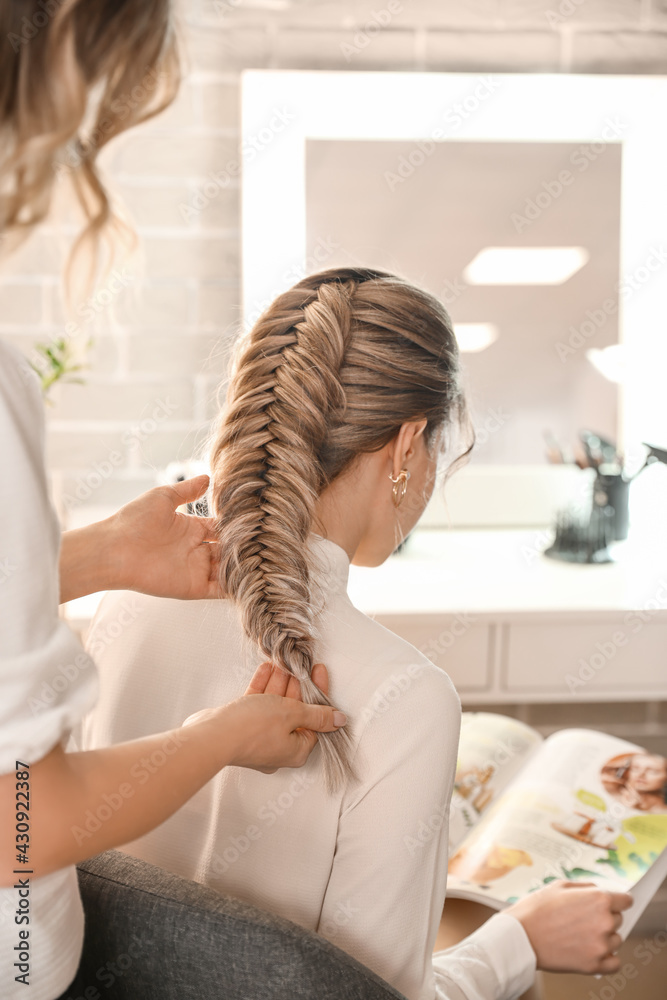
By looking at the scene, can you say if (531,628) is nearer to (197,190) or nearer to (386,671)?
(386,671)

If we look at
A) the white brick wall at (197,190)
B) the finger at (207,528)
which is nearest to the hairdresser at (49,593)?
the finger at (207,528)

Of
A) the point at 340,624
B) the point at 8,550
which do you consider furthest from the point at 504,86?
the point at 8,550

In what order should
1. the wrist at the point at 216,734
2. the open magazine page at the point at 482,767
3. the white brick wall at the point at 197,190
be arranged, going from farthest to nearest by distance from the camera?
the white brick wall at the point at 197,190
the open magazine page at the point at 482,767
the wrist at the point at 216,734

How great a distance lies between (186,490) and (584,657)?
83 cm

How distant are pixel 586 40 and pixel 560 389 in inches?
27.1

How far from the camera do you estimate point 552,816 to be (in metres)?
1.14

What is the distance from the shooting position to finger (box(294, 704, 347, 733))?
65 cm

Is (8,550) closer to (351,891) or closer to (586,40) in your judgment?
(351,891)

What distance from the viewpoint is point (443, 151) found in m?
1.76

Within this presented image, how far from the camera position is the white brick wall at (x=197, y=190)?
1.65 meters

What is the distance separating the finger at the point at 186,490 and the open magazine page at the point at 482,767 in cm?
56
